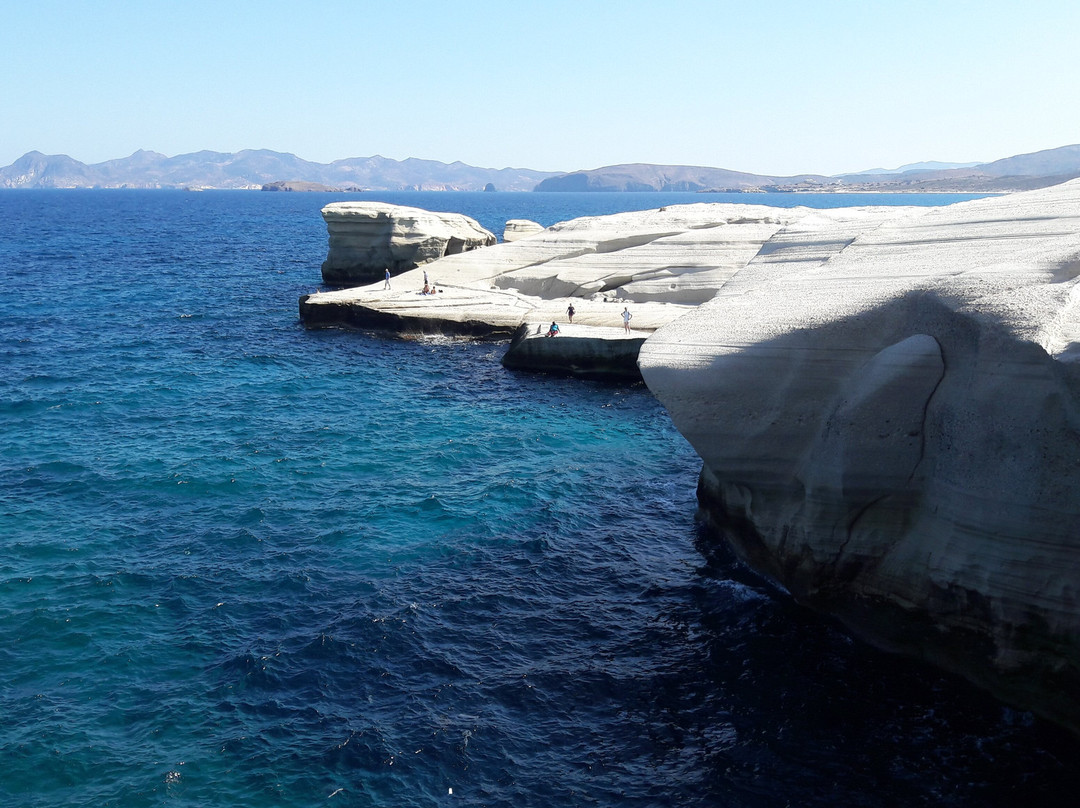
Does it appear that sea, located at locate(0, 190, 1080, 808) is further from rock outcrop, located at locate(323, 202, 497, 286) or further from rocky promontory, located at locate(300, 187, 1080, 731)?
rock outcrop, located at locate(323, 202, 497, 286)

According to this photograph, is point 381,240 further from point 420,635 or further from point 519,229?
point 420,635

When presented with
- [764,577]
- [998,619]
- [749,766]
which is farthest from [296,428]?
[998,619]

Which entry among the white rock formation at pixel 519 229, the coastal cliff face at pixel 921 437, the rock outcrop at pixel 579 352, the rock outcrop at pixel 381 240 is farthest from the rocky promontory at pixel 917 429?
the white rock formation at pixel 519 229

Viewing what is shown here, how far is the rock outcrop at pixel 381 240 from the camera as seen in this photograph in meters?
62.0

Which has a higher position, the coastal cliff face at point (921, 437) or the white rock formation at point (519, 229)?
the white rock formation at point (519, 229)

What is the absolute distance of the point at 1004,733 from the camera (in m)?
15.1

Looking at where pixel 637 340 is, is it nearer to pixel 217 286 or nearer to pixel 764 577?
pixel 764 577

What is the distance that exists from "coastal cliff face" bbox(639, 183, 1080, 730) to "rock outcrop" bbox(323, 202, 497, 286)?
4381 centimetres

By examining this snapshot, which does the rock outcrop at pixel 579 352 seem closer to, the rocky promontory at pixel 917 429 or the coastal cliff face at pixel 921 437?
the rocky promontory at pixel 917 429

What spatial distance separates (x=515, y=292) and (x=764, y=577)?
1344 inches

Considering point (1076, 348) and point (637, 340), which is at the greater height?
point (1076, 348)

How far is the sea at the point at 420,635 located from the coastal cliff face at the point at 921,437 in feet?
4.76

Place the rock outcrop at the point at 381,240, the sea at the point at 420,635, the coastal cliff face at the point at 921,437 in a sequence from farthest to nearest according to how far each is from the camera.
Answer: the rock outcrop at the point at 381,240
the sea at the point at 420,635
the coastal cliff face at the point at 921,437

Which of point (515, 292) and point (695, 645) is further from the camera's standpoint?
point (515, 292)
